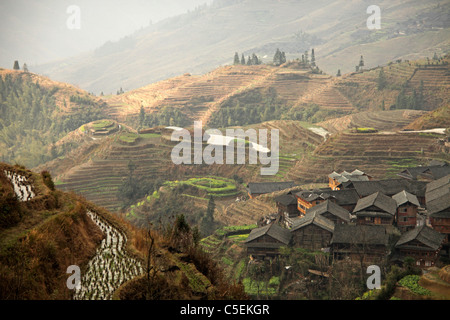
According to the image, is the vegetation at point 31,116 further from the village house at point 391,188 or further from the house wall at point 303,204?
the village house at point 391,188

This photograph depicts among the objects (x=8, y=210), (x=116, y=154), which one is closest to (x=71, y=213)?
(x=8, y=210)

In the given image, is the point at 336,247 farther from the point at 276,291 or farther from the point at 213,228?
the point at 213,228

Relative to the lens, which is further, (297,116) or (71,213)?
(297,116)

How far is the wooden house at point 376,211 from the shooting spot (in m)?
22.2

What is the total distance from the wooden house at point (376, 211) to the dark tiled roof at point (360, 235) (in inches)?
86.2

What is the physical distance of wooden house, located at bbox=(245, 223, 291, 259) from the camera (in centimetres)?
2084

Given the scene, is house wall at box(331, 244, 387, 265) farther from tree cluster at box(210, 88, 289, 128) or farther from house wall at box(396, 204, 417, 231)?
tree cluster at box(210, 88, 289, 128)

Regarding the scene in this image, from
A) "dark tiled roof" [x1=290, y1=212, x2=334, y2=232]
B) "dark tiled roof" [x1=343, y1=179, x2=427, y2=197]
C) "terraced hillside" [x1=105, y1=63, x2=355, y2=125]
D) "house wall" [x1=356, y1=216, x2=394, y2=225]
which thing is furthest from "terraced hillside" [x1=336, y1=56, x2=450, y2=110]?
"dark tiled roof" [x1=290, y1=212, x2=334, y2=232]

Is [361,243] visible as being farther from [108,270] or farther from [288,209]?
[108,270]

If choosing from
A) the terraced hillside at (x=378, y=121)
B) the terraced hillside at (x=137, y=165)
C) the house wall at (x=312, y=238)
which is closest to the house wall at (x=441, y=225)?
the house wall at (x=312, y=238)

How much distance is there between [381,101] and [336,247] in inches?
2395

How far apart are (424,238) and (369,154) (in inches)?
973

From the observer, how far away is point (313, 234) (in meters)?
21.2

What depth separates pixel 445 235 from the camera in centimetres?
2031
